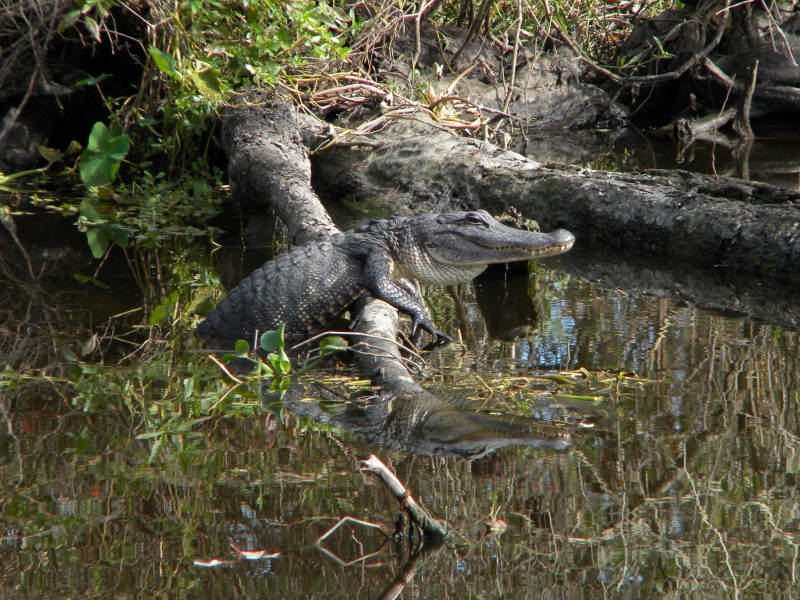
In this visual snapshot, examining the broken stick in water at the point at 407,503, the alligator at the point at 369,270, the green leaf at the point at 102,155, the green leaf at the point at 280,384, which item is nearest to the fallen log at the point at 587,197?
the alligator at the point at 369,270

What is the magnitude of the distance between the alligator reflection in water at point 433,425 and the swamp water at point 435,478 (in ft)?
0.13

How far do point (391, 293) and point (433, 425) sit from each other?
1.36 metres

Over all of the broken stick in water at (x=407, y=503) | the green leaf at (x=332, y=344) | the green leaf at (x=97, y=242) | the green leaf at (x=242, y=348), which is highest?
the broken stick in water at (x=407, y=503)

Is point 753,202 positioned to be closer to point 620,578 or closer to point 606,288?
point 606,288

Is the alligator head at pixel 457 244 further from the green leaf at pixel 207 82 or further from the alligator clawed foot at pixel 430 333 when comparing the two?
the green leaf at pixel 207 82

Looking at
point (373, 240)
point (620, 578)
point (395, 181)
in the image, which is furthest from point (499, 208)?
point (620, 578)

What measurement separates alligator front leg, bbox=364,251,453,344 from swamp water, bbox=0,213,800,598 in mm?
193

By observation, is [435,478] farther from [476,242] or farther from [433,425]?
[476,242]

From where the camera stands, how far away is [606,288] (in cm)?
521

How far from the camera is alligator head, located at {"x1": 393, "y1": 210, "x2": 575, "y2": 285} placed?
4742 mm

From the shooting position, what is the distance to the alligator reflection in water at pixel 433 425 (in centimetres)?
299

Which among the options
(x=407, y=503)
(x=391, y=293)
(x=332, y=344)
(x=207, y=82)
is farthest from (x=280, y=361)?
(x=207, y=82)

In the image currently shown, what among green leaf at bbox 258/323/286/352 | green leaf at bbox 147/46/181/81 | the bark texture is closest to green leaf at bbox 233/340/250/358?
green leaf at bbox 258/323/286/352

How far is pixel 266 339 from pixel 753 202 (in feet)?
11.1
